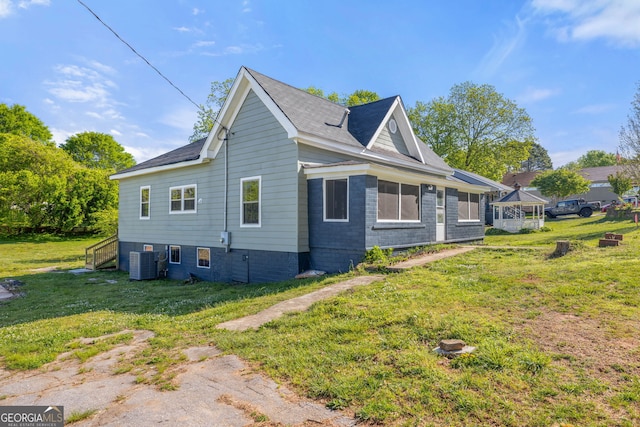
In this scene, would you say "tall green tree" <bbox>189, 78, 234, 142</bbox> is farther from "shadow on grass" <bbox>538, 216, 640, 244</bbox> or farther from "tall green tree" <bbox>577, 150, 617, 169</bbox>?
"tall green tree" <bbox>577, 150, 617, 169</bbox>

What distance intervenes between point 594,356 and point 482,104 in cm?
3508

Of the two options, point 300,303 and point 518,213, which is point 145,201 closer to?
point 300,303

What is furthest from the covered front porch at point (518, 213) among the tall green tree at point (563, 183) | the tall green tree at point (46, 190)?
the tall green tree at point (46, 190)

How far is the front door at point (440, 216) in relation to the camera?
1391 cm

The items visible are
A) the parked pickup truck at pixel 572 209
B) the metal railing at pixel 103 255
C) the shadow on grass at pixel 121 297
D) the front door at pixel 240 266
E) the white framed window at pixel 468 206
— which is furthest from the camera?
the parked pickup truck at pixel 572 209

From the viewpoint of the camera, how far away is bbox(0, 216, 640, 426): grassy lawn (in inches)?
129

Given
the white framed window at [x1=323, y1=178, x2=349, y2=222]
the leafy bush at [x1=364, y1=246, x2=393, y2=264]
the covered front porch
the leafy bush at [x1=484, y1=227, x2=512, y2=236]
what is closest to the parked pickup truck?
the covered front porch

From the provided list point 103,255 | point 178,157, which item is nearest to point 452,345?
point 178,157

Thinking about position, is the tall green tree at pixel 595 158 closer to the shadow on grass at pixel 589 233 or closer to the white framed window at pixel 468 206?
the shadow on grass at pixel 589 233

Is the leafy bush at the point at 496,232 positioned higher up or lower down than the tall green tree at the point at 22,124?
lower down

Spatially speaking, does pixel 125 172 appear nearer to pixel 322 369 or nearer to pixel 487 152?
pixel 322 369

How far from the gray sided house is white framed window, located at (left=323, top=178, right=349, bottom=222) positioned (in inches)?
1.2

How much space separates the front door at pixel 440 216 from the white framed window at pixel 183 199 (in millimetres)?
9633

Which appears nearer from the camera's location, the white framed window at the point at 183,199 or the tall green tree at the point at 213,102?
the white framed window at the point at 183,199
